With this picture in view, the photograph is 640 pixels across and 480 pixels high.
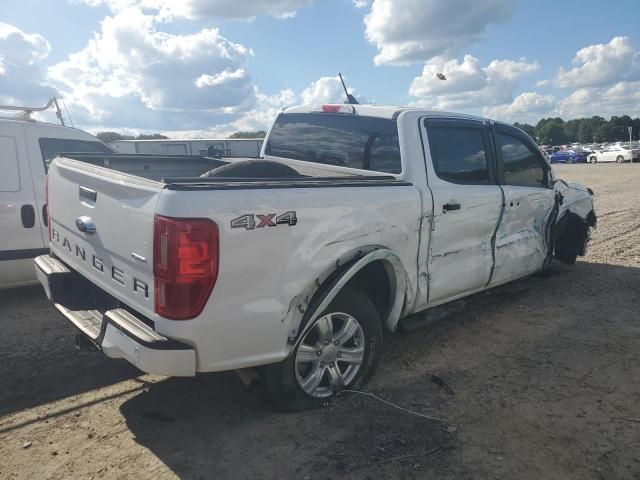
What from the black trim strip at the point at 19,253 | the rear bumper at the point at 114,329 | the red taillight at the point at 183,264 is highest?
the red taillight at the point at 183,264

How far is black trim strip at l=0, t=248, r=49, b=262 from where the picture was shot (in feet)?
16.8

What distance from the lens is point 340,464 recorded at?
277 centimetres

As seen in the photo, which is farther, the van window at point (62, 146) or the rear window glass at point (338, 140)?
the van window at point (62, 146)

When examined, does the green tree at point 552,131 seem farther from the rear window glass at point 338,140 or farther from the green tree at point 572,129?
the rear window glass at point 338,140

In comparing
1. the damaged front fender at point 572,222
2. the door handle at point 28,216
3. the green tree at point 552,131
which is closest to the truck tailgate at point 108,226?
the door handle at point 28,216

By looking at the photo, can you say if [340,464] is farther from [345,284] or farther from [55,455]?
[55,455]

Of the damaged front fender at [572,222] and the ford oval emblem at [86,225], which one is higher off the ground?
the ford oval emblem at [86,225]

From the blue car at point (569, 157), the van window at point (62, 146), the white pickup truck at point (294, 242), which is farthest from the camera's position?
the blue car at point (569, 157)

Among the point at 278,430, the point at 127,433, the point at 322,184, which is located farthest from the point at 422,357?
the point at 127,433

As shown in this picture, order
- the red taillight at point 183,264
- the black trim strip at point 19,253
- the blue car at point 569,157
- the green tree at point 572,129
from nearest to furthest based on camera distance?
the red taillight at point 183,264 → the black trim strip at point 19,253 → the blue car at point 569,157 → the green tree at point 572,129

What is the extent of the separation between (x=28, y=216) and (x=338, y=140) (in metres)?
3.25

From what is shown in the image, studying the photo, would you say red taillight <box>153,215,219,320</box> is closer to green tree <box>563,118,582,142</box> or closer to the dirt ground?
the dirt ground

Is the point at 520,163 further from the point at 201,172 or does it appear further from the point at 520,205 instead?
the point at 201,172

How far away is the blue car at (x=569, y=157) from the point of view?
44.8 m
